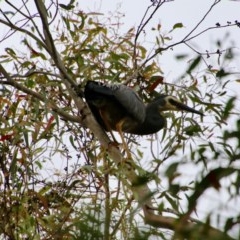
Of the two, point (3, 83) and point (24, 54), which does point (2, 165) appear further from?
point (24, 54)

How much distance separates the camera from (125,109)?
3.72 metres

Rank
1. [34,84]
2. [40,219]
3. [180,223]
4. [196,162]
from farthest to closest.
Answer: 1. [34,84]
2. [40,219]
3. [196,162]
4. [180,223]

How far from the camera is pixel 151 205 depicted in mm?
2252

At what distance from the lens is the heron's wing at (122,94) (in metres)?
3.39

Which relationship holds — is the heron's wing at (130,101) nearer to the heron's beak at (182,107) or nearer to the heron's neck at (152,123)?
the heron's neck at (152,123)

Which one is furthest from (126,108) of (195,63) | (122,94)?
(195,63)

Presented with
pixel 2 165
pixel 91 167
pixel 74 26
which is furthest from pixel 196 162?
pixel 74 26

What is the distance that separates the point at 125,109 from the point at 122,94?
22cm

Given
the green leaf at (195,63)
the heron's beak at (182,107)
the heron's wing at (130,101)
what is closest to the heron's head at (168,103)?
the heron's beak at (182,107)

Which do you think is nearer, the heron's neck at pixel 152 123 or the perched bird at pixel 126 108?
the perched bird at pixel 126 108

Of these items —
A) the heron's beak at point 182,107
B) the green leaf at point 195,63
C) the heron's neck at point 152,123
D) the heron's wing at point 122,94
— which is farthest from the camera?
the heron's neck at point 152,123

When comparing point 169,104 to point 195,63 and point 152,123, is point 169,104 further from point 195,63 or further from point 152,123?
point 195,63

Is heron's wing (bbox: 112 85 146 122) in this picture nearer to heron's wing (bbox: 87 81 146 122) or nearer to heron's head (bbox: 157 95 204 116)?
heron's wing (bbox: 87 81 146 122)

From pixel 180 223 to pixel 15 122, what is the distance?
201 cm
